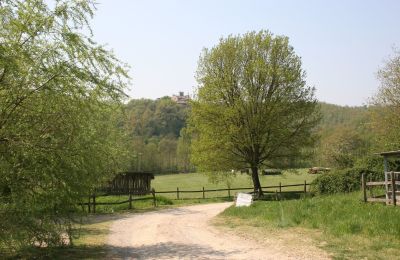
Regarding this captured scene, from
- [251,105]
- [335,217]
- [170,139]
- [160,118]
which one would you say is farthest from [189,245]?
[160,118]

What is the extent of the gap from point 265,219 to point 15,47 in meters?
12.6

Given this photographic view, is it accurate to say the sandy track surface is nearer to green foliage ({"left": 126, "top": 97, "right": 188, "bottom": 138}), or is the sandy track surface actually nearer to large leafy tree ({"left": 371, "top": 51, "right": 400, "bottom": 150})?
large leafy tree ({"left": 371, "top": 51, "right": 400, "bottom": 150})

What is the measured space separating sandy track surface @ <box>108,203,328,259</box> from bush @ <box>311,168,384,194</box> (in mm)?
13345

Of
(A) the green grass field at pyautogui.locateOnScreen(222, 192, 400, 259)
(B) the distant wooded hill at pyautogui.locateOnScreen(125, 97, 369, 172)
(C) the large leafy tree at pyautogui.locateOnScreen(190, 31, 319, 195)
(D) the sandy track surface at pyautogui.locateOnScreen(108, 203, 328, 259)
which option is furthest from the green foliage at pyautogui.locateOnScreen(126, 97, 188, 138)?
(D) the sandy track surface at pyautogui.locateOnScreen(108, 203, 328, 259)

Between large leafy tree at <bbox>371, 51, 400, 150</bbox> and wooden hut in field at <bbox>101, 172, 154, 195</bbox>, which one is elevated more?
large leafy tree at <bbox>371, 51, 400, 150</bbox>

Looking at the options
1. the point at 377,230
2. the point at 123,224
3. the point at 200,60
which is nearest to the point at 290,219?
the point at 377,230

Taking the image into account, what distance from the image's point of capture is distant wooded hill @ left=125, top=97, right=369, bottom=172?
70.6m

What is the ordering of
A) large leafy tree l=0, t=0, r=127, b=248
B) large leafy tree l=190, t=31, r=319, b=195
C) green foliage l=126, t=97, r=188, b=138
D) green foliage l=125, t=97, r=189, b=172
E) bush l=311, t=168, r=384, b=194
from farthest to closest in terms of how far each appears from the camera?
green foliage l=126, t=97, r=188, b=138, green foliage l=125, t=97, r=189, b=172, large leafy tree l=190, t=31, r=319, b=195, bush l=311, t=168, r=384, b=194, large leafy tree l=0, t=0, r=127, b=248

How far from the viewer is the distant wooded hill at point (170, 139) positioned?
70562mm

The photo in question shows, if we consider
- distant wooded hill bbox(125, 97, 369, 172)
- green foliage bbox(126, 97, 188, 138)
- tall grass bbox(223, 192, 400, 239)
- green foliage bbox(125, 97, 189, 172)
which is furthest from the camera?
green foliage bbox(126, 97, 188, 138)

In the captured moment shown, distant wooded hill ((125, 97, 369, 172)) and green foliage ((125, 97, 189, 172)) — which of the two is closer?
distant wooded hill ((125, 97, 369, 172))

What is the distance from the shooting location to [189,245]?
14.1 meters

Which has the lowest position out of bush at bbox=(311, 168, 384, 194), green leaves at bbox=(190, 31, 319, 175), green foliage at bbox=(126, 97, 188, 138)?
bush at bbox=(311, 168, 384, 194)

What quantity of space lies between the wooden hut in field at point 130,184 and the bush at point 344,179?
668 inches
